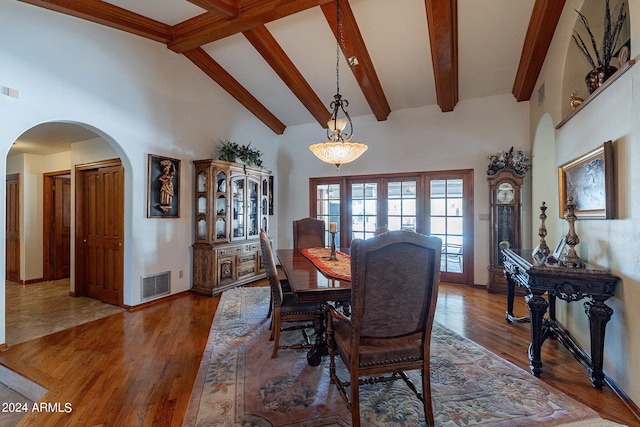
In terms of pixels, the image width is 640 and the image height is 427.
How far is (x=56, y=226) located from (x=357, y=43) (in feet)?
20.4

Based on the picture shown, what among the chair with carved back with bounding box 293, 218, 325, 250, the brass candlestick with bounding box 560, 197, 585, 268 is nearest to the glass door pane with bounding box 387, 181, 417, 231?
the chair with carved back with bounding box 293, 218, 325, 250

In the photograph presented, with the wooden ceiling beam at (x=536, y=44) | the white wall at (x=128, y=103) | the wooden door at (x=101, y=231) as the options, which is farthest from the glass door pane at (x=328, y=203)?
the wooden door at (x=101, y=231)

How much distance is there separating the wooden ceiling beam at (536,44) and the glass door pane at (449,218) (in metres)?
1.63

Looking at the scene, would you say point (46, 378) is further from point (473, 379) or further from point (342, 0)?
point (342, 0)

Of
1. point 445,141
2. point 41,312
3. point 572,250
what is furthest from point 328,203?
point 41,312

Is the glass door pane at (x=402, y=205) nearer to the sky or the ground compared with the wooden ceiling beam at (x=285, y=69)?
nearer to the ground

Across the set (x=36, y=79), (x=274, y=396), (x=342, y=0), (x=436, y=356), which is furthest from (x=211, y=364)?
(x=342, y=0)

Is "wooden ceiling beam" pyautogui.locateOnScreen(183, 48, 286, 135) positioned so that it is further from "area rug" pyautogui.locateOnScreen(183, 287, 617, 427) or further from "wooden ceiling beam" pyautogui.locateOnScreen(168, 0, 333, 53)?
"area rug" pyautogui.locateOnScreen(183, 287, 617, 427)

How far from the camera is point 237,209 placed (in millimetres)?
4918

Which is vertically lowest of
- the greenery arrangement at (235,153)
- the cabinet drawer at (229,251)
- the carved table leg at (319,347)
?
the carved table leg at (319,347)

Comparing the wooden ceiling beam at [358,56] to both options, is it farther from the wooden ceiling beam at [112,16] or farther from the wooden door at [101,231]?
the wooden door at [101,231]

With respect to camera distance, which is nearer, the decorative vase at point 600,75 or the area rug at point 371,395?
the area rug at point 371,395

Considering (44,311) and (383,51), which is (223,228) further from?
(383,51)

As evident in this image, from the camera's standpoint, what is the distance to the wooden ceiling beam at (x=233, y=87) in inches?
178
